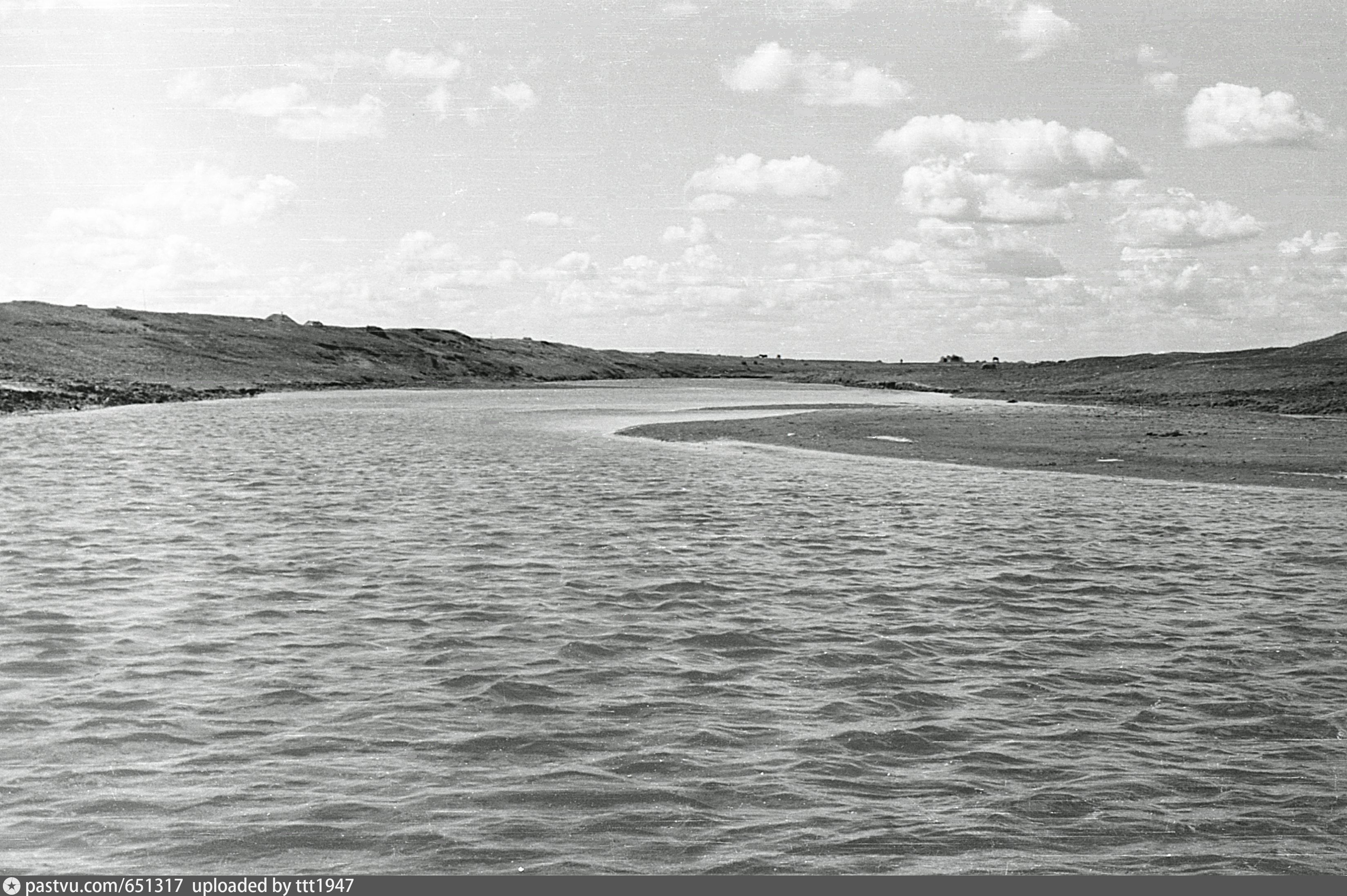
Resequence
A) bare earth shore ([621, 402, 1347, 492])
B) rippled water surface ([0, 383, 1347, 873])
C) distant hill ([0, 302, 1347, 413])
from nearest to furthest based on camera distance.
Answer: rippled water surface ([0, 383, 1347, 873]), bare earth shore ([621, 402, 1347, 492]), distant hill ([0, 302, 1347, 413])

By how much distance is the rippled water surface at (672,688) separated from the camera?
801 centimetres

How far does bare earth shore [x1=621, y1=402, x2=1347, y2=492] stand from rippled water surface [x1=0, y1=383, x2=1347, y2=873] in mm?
7087

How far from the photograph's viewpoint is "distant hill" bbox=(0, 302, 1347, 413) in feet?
212

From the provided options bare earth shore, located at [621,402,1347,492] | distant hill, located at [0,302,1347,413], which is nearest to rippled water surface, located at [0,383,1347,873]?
bare earth shore, located at [621,402,1347,492]

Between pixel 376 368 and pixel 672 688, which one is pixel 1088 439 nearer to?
pixel 672 688

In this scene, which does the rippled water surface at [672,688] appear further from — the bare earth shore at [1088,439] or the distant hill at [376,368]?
the distant hill at [376,368]

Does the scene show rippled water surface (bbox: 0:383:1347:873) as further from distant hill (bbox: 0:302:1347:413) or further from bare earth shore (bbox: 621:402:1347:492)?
distant hill (bbox: 0:302:1347:413)

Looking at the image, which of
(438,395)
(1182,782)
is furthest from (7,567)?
(438,395)

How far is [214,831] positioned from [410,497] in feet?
60.6

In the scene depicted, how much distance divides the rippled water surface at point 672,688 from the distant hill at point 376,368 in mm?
38393

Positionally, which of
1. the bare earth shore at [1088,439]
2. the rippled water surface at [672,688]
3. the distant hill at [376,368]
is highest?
the distant hill at [376,368]

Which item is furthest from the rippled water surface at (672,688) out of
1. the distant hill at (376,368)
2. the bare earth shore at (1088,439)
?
the distant hill at (376,368)

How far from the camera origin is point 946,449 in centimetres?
3784
